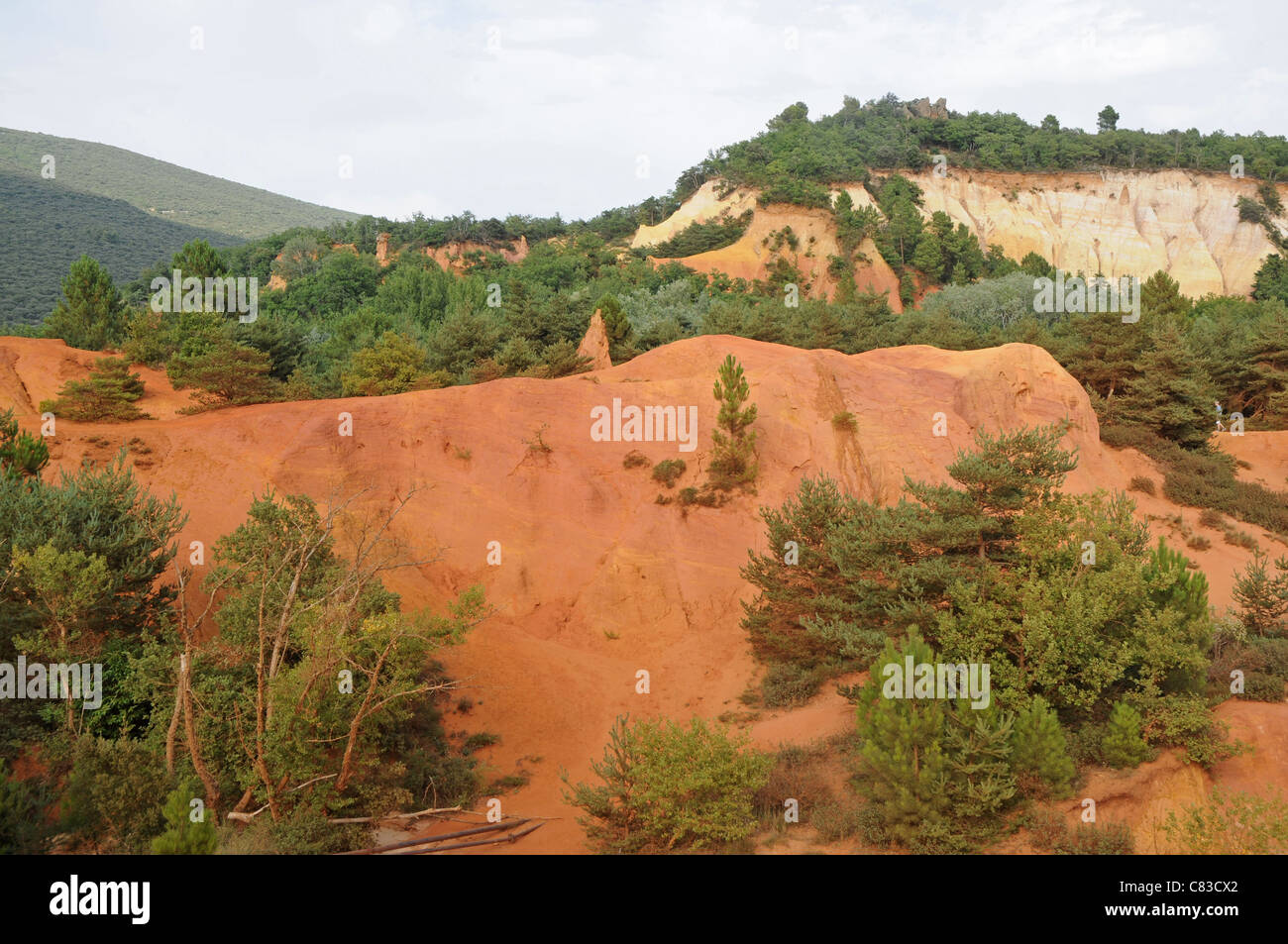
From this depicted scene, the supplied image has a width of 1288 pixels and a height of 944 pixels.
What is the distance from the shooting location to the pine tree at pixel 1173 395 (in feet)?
97.2

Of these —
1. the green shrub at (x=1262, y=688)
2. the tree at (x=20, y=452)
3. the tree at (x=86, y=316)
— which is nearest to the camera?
the green shrub at (x=1262, y=688)

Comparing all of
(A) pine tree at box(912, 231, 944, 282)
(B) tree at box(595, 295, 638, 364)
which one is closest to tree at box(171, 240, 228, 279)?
(B) tree at box(595, 295, 638, 364)

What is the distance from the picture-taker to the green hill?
59875mm

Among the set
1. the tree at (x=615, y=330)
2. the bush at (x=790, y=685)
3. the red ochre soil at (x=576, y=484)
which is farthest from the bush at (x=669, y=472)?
the tree at (x=615, y=330)

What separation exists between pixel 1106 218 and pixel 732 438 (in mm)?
61693

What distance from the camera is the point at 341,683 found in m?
11.5

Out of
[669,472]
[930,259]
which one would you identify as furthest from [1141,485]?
[930,259]

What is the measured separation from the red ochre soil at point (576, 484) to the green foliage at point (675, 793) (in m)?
2.87

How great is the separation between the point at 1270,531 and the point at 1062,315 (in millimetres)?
24876

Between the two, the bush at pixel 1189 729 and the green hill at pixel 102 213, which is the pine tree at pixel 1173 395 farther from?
the green hill at pixel 102 213

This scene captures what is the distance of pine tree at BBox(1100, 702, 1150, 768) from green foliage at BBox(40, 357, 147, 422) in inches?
889

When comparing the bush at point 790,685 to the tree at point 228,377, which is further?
the tree at point 228,377

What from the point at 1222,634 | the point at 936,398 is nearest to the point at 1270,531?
the point at 936,398

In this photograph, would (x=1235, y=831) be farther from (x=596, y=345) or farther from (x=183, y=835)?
(x=596, y=345)
